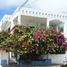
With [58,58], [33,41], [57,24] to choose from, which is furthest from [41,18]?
[33,41]

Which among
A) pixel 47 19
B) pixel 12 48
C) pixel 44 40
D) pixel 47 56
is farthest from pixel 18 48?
pixel 47 19

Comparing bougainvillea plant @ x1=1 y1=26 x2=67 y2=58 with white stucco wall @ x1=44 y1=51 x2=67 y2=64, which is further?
white stucco wall @ x1=44 y1=51 x2=67 y2=64

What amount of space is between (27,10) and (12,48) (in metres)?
5.65

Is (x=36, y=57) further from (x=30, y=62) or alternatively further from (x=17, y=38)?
(x=17, y=38)

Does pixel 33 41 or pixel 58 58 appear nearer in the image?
pixel 33 41

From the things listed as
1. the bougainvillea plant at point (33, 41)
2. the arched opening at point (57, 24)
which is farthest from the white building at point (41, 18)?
the bougainvillea plant at point (33, 41)

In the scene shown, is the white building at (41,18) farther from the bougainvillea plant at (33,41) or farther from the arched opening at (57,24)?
the bougainvillea plant at (33,41)

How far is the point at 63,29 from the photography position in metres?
26.3

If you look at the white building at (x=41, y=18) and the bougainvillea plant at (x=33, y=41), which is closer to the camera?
the bougainvillea plant at (x=33, y=41)

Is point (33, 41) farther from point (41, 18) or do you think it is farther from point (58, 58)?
point (41, 18)

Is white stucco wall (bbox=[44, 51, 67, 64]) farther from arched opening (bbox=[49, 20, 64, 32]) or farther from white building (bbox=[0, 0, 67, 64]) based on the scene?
arched opening (bbox=[49, 20, 64, 32])

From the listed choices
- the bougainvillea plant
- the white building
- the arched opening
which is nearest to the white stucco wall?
the white building

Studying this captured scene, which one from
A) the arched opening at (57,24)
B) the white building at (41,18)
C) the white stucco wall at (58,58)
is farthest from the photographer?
the arched opening at (57,24)

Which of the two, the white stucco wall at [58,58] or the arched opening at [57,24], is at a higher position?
the arched opening at [57,24]
